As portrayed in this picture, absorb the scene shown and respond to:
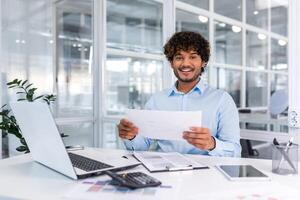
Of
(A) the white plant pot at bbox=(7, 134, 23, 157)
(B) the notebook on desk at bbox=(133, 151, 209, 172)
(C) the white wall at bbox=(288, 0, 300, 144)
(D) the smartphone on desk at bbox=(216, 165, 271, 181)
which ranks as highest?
(C) the white wall at bbox=(288, 0, 300, 144)

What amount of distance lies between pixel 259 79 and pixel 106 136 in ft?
10.6

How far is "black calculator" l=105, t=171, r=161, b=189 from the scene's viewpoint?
0.98m

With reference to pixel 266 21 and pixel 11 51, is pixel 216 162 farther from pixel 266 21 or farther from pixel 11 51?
pixel 266 21

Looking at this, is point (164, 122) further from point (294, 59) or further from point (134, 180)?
point (294, 59)

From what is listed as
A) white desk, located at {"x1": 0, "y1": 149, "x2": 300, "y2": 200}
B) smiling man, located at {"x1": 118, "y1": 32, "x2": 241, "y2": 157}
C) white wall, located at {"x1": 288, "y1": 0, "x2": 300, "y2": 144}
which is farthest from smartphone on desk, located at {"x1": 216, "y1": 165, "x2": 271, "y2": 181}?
white wall, located at {"x1": 288, "y1": 0, "x2": 300, "y2": 144}

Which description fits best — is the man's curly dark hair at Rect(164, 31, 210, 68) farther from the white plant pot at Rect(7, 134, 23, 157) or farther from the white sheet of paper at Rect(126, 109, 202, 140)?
the white plant pot at Rect(7, 134, 23, 157)

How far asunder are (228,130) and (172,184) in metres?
0.71

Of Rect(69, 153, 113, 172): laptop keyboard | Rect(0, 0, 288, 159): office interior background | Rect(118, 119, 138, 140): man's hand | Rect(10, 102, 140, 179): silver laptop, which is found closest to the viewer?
Rect(10, 102, 140, 179): silver laptop

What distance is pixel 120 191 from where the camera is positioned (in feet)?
3.14

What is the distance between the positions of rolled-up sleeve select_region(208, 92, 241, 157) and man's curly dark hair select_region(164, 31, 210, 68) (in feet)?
0.95

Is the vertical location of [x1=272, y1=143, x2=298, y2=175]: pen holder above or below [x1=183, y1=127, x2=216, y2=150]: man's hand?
below

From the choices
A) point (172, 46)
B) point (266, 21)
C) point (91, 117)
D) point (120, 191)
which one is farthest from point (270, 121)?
point (266, 21)

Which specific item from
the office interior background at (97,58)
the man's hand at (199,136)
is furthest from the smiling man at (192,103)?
the office interior background at (97,58)

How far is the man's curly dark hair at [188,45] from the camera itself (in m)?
1.82
